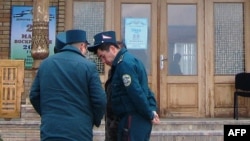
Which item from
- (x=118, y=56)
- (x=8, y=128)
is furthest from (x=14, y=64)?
(x=118, y=56)

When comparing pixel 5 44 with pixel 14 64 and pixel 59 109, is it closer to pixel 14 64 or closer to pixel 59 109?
pixel 14 64

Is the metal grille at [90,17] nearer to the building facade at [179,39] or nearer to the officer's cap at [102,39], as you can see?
the building facade at [179,39]

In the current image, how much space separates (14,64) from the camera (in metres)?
9.23

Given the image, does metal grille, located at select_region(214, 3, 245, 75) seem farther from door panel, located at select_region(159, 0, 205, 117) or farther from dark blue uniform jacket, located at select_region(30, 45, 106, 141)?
dark blue uniform jacket, located at select_region(30, 45, 106, 141)

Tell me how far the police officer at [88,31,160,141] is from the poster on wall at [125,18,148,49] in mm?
6171

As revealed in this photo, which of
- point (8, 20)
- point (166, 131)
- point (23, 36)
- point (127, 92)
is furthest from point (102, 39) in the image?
point (8, 20)

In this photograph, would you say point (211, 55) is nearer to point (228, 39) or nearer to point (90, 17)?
point (228, 39)

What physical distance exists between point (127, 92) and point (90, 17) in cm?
668

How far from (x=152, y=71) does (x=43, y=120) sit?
694 cm

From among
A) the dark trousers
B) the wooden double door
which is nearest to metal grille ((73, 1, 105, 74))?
the wooden double door

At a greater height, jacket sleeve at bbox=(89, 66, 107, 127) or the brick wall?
the brick wall

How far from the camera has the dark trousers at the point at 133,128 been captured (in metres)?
4.67

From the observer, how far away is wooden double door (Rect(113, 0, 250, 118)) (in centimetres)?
1092

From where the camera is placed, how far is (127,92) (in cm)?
465
